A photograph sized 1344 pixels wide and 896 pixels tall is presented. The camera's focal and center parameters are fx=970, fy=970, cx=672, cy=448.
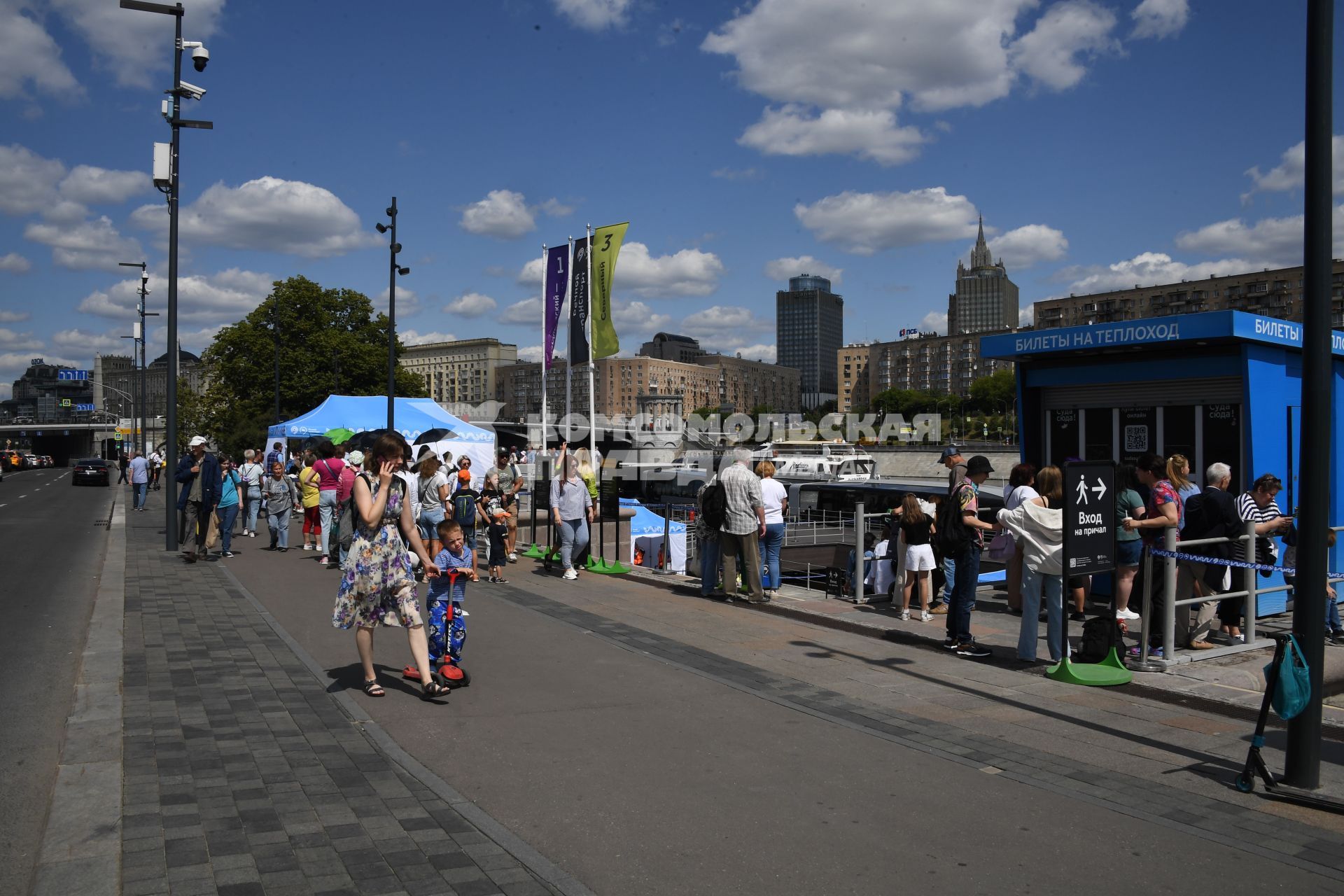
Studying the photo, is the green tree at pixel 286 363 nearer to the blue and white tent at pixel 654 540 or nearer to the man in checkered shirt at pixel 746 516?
the blue and white tent at pixel 654 540

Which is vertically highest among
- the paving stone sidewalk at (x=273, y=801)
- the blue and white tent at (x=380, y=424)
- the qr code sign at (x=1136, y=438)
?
the blue and white tent at (x=380, y=424)

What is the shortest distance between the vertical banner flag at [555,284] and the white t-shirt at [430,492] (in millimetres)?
8792

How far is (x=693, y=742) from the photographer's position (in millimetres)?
5980

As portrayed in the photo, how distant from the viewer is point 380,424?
1040 inches

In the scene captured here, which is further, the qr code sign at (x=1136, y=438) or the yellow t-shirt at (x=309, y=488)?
the yellow t-shirt at (x=309, y=488)

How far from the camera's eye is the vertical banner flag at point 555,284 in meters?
20.5

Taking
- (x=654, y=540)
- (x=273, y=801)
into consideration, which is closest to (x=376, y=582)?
(x=273, y=801)

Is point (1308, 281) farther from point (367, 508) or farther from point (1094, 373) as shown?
point (1094, 373)

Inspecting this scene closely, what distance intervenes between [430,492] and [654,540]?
22.1 ft

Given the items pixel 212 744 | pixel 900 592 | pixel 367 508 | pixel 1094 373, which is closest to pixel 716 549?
pixel 900 592

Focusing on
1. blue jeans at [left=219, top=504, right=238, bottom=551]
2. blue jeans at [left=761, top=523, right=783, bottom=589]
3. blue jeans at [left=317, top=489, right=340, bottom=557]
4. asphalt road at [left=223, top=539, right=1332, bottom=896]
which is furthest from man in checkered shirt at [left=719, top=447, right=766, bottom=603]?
blue jeans at [left=219, top=504, right=238, bottom=551]

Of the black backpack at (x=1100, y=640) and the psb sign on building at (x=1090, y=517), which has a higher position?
the psb sign on building at (x=1090, y=517)

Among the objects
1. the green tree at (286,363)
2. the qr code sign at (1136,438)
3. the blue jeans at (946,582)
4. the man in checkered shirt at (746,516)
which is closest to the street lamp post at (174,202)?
the man in checkered shirt at (746,516)

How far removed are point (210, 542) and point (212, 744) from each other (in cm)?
1069
